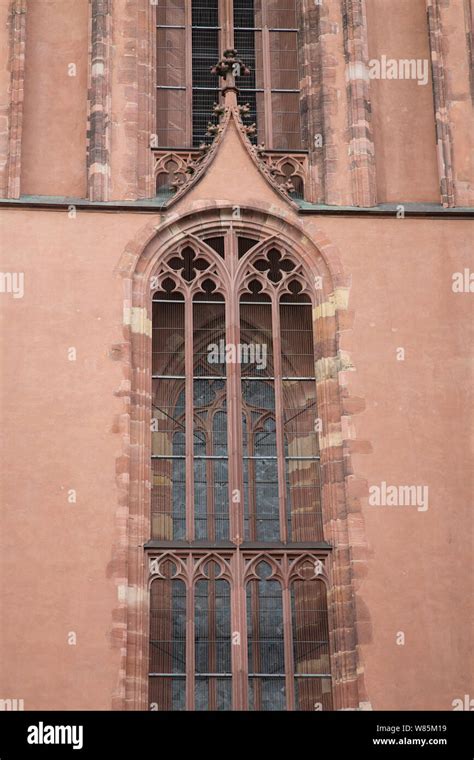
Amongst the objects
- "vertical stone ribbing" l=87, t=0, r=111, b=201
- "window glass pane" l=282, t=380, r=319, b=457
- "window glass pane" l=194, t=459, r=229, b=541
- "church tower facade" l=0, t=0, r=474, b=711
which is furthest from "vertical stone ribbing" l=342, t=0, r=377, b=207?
"window glass pane" l=194, t=459, r=229, b=541

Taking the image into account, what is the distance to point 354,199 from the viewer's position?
21.7m

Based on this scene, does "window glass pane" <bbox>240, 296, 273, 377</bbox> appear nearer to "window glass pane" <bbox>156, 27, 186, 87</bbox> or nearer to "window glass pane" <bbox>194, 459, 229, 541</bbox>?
"window glass pane" <bbox>194, 459, 229, 541</bbox>

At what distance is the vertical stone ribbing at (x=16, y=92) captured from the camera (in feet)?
70.4

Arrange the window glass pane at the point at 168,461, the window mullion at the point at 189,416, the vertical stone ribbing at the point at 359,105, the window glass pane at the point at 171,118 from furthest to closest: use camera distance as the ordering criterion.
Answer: the window glass pane at the point at 171,118, the vertical stone ribbing at the point at 359,105, the window glass pane at the point at 168,461, the window mullion at the point at 189,416

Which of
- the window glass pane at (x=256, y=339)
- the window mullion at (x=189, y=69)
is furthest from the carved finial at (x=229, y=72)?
the window glass pane at (x=256, y=339)

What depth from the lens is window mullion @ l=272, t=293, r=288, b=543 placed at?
2017 cm

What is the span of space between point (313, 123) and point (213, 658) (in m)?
5.94

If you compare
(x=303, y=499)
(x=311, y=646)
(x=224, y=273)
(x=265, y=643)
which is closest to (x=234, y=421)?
(x=303, y=499)

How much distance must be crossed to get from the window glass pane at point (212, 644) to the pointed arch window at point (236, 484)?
13 millimetres

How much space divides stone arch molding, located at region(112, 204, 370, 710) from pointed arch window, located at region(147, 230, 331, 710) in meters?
0.11

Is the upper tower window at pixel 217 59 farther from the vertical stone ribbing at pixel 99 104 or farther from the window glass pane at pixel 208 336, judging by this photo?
the window glass pane at pixel 208 336
